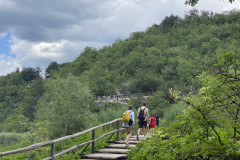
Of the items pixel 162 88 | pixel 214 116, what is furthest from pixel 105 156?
pixel 162 88

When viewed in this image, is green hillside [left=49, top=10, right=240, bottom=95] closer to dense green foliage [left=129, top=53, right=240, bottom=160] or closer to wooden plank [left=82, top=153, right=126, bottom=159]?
wooden plank [left=82, top=153, right=126, bottom=159]

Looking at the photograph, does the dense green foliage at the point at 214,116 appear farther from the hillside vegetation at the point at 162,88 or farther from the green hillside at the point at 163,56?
the green hillside at the point at 163,56

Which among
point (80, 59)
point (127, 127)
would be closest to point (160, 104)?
point (127, 127)

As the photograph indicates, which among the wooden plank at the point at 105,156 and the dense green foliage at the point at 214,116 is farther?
the wooden plank at the point at 105,156

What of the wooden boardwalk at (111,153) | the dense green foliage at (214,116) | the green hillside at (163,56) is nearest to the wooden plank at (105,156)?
the wooden boardwalk at (111,153)

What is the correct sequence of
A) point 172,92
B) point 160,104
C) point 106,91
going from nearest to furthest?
point 172,92 < point 160,104 < point 106,91

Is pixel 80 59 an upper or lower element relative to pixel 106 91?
upper

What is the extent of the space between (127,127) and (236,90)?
670cm

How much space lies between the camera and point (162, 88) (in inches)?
2223

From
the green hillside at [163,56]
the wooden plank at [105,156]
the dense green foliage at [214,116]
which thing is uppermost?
the green hillside at [163,56]

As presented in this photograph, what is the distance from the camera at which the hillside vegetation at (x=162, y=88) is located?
5.16 meters

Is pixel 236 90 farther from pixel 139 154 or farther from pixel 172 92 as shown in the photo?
pixel 139 154

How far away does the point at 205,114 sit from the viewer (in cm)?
513

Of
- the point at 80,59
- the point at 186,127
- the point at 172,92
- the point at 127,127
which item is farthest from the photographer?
the point at 80,59
